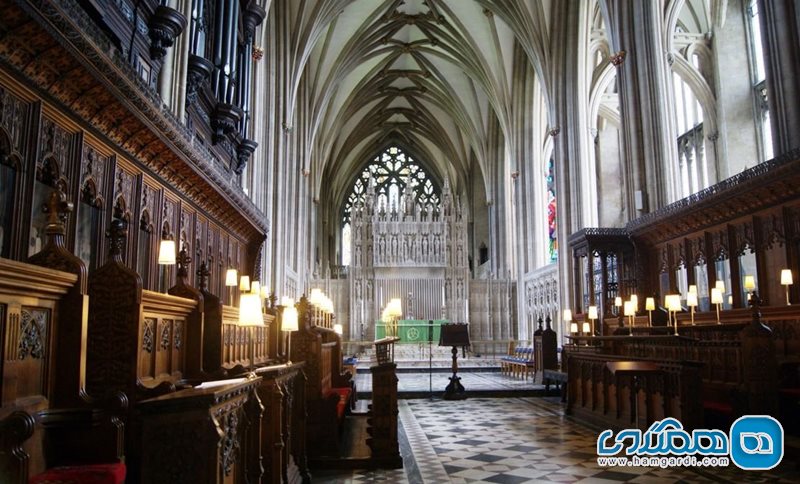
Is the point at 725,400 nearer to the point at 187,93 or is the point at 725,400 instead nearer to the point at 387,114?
the point at 187,93

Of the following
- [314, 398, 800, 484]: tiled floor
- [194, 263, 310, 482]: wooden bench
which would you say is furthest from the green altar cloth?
[194, 263, 310, 482]: wooden bench

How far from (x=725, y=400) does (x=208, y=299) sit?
5.91 meters

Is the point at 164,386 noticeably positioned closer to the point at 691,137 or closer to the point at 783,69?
the point at 783,69

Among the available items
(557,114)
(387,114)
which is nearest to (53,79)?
(557,114)

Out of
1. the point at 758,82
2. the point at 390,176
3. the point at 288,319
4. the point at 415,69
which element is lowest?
the point at 288,319

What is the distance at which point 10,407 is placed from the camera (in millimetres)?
2275

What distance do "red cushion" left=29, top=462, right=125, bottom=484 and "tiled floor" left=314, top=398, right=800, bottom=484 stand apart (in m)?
3.02

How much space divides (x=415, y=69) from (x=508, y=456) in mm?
27033

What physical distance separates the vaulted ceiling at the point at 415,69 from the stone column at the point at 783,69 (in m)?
10.4

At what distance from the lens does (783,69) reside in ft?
30.1

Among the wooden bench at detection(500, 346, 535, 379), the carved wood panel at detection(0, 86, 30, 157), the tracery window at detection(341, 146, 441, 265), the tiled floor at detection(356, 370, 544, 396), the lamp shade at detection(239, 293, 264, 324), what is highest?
the tracery window at detection(341, 146, 441, 265)

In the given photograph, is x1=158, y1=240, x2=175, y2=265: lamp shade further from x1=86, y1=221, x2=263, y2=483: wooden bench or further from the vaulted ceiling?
the vaulted ceiling

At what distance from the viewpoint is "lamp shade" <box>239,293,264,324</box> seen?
412 centimetres

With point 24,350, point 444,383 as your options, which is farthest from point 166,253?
point 444,383
